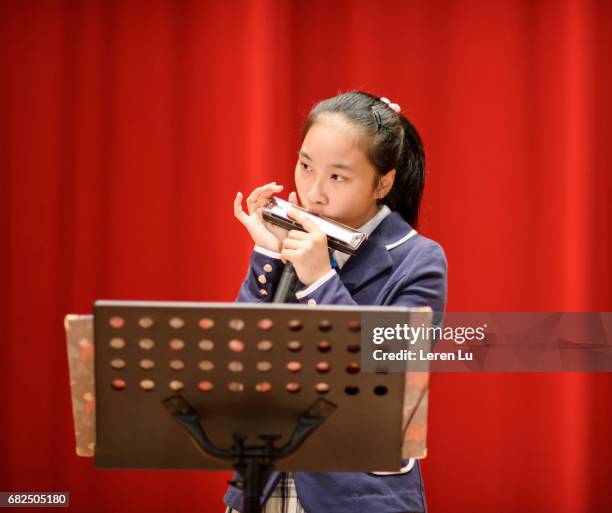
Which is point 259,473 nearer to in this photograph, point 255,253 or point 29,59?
point 255,253

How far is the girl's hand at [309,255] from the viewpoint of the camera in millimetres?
1714

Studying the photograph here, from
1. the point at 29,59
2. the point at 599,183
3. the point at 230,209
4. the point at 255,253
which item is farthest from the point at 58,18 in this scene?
the point at 599,183

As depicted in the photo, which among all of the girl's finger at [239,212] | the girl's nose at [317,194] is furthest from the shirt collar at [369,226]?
the girl's finger at [239,212]

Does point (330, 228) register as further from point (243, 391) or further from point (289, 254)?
point (243, 391)

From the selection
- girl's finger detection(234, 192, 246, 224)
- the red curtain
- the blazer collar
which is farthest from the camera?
the red curtain

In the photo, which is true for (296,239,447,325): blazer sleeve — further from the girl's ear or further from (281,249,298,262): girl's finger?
the girl's ear

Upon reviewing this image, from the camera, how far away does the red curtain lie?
315cm

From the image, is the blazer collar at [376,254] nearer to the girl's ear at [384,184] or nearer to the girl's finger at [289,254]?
the girl's ear at [384,184]

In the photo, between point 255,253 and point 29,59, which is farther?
point 29,59

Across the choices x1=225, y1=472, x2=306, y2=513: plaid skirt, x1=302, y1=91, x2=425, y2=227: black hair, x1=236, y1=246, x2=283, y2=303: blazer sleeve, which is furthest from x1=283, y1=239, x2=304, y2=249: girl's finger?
x1=225, y1=472, x2=306, y2=513: plaid skirt

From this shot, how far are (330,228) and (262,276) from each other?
20 cm

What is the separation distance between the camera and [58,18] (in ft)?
10.5

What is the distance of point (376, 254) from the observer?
1870 millimetres

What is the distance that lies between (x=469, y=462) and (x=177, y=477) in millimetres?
1136
